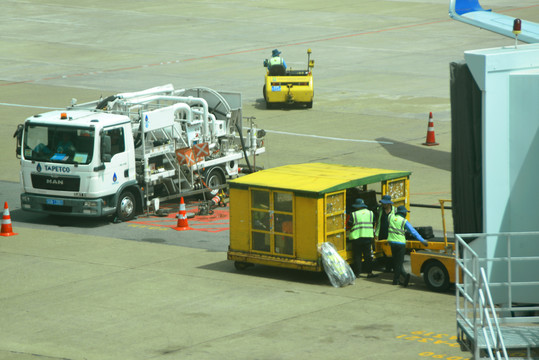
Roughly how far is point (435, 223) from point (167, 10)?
44.5m

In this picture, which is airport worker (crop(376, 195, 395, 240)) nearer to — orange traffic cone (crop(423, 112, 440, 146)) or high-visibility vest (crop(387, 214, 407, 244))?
high-visibility vest (crop(387, 214, 407, 244))

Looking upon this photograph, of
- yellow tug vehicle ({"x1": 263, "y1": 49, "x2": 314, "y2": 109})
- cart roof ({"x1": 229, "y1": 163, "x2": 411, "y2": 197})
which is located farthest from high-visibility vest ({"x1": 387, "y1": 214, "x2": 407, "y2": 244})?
yellow tug vehicle ({"x1": 263, "y1": 49, "x2": 314, "y2": 109})

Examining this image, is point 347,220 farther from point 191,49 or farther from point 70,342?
point 191,49

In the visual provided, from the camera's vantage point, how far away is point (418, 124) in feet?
110

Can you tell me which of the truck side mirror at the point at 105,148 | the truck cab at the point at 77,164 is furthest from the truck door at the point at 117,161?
the truck side mirror at the point at 105,148

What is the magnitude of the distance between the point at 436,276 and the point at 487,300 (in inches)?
266

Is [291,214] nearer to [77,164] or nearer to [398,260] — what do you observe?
[398,260]

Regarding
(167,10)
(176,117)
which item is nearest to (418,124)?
(176,117)

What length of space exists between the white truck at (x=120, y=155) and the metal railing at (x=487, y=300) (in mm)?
12271

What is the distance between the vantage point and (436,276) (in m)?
17.1

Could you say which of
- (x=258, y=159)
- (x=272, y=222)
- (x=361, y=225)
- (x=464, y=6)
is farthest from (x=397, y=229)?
(x=258, y=159)

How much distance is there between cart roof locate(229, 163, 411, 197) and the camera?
17.7 meters

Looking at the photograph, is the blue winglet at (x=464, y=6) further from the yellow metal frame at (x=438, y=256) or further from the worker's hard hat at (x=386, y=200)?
the yellow metal frame at (x=438, y=256)

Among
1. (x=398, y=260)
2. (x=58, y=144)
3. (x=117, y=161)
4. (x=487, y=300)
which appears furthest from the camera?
(x=117, y=161)
